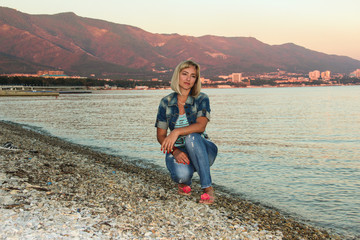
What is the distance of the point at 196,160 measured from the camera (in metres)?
6.92

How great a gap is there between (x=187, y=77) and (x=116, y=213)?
9.58 feet

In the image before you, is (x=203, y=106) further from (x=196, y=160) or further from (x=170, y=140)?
(x=196, y=160)

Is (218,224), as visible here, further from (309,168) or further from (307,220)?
(309,168)

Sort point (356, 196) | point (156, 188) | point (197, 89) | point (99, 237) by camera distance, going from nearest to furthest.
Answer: point (99, 237)
point (197, 89)
point (156, 188)
point (356, 196)

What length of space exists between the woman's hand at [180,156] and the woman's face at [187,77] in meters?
1.30

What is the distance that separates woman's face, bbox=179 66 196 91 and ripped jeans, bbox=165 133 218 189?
0.98 metres

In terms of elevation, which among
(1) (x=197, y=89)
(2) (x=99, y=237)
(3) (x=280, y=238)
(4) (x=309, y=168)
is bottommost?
(4) (x=309, y=168)

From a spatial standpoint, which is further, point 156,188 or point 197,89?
point 156,188

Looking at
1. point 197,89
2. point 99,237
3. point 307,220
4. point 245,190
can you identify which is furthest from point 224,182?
point 99,237

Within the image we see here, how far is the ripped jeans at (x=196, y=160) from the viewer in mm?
6766

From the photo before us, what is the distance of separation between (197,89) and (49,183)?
13.5ft

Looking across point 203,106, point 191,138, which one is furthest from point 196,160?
point 203,106

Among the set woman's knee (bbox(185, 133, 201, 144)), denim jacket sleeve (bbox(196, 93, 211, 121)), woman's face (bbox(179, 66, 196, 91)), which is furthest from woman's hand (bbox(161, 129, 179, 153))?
woman's face (bbox(179, 66, 196, 91))

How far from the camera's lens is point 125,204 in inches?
272
